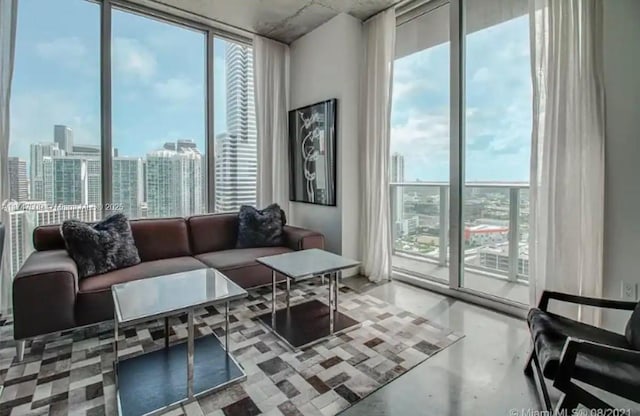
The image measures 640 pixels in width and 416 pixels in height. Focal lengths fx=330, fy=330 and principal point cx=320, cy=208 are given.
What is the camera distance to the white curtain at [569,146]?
2.19 metres

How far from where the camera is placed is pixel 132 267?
9.07ft

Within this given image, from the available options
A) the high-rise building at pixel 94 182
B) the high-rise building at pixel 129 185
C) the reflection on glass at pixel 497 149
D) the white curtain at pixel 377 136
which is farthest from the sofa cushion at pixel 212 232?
the reflection on glass at pixel 497 149

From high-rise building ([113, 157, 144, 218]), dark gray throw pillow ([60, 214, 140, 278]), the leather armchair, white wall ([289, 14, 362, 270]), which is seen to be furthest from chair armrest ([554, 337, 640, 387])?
high-rise building ([113, 157, 144, 218])

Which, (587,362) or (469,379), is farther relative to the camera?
(469,379)

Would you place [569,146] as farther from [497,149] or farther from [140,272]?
[140,272]

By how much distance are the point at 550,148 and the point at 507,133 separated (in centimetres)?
67

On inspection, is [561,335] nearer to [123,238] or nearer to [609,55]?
[609,55]

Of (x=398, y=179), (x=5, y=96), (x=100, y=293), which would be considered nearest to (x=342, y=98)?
(x=398, y=179)

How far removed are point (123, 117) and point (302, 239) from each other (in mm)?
2248

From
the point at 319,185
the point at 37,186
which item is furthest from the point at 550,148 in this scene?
the point at 37,186

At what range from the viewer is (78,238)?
2533mm

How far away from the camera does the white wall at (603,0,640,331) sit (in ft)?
6.79

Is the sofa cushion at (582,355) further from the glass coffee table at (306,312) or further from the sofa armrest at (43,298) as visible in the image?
the sofa armrest at (43,298)

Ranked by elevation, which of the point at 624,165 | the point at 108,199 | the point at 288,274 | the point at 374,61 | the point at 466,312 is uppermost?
the point at 374,61
